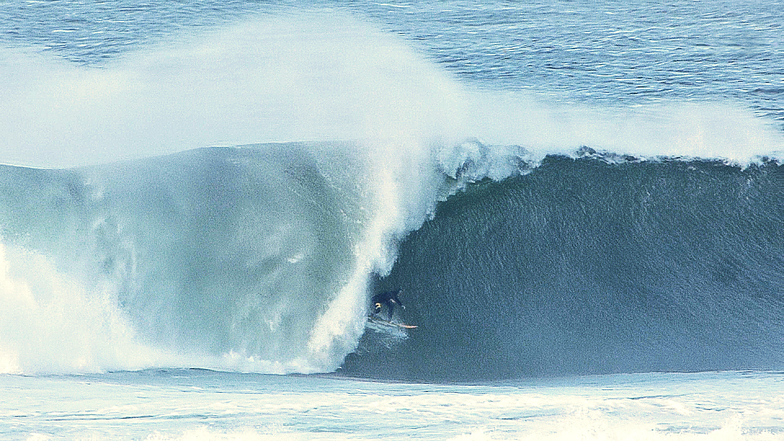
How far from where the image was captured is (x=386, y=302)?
10.0 metres

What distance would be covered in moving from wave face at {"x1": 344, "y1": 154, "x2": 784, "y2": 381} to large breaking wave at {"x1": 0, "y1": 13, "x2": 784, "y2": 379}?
0.02 metres

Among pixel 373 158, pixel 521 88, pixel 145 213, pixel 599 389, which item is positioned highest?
pixel 521 88

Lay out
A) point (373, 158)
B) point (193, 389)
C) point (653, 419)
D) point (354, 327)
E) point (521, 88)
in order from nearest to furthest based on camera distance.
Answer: point (653, 419), point (193, 389), point (354, 327), point (373, 158), point (521, 88)

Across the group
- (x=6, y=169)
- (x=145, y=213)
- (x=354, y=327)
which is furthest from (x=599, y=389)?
(x=6, y=169)

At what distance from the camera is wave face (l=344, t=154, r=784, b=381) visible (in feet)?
31.7

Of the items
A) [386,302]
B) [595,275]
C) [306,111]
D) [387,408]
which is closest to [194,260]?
[386,302]

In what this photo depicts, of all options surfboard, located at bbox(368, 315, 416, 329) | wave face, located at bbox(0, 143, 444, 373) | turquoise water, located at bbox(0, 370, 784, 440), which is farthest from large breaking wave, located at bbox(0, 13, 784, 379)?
turquoise water, located at bbox(0, 370, 784, 440)

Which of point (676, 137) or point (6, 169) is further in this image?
point (676, 137)

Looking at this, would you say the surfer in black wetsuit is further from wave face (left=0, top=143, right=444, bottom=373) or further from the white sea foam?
the white sea foam

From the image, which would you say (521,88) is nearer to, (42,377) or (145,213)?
(145,213)

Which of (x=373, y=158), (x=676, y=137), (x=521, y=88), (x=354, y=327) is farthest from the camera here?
(x=521, y=88)

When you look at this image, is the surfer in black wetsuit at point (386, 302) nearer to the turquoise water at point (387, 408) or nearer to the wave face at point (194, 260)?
the wave face at point (194, 260)

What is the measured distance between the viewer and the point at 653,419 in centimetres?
746

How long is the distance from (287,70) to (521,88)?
3.60 metres
